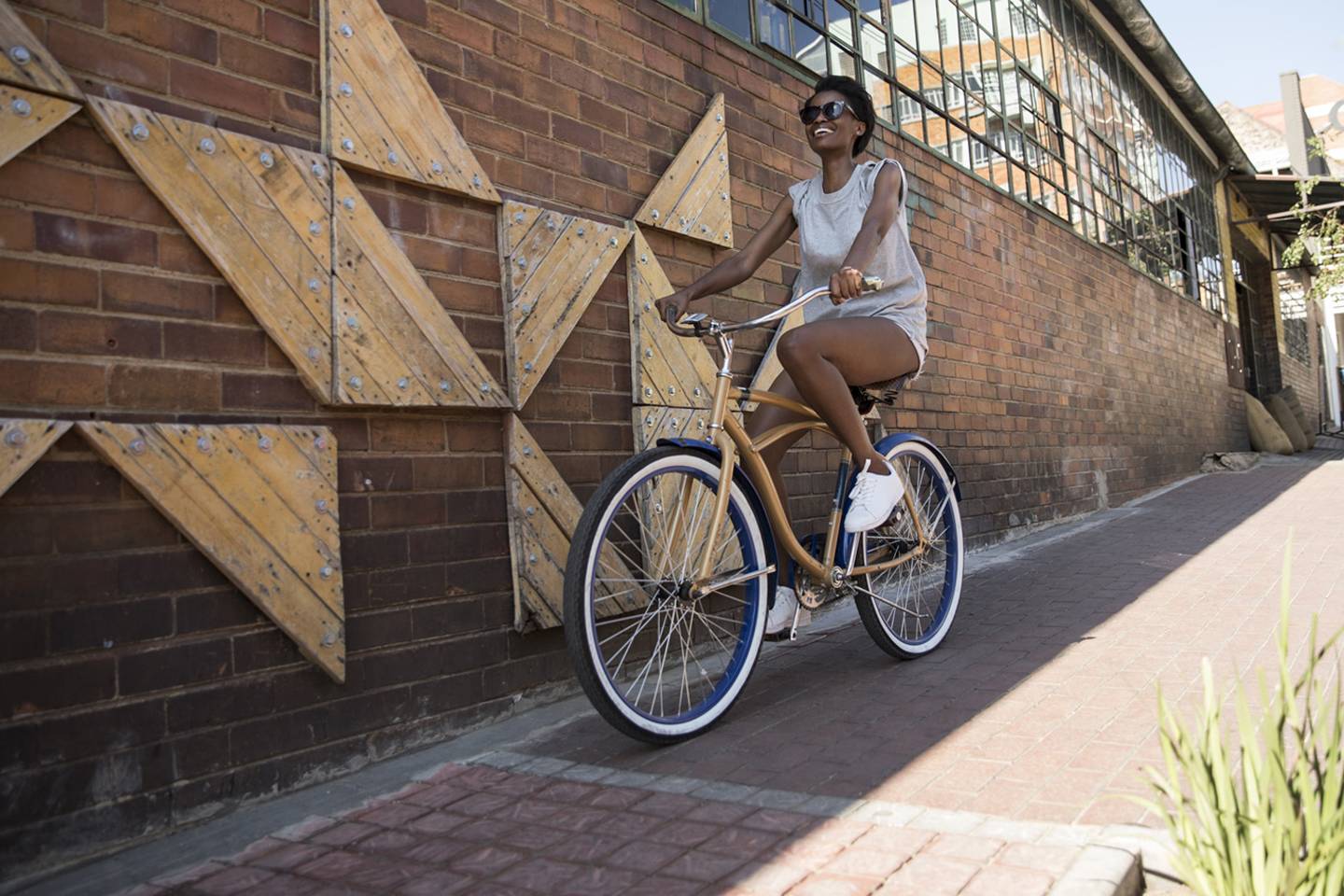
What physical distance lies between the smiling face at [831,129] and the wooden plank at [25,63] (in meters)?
Result: 2.40

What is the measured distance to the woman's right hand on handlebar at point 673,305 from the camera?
3.42 metres

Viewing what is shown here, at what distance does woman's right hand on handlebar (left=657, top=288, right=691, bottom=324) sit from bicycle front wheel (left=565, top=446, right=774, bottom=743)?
555 mm

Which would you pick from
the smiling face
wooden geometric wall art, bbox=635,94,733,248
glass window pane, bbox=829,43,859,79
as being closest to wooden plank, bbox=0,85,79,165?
wooden geometric wall art, bbox=635,94,733,248

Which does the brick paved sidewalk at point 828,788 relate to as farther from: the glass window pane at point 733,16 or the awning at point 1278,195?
the awning at point 1278,195

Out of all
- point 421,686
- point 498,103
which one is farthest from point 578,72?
point 421,686

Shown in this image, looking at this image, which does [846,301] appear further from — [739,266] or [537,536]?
[537,536]

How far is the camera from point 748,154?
17.0 ft

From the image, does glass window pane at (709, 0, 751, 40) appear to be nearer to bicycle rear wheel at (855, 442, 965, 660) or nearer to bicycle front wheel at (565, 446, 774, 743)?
bicycle rear wheel at (855, 442, 965, 660)

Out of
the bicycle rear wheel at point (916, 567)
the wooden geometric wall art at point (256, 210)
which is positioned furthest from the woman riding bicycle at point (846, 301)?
the wooden geometric wall art at point (256, 210)

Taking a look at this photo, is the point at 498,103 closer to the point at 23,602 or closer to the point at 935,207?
the point at 23,602

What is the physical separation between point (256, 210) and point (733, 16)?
10.7 feet

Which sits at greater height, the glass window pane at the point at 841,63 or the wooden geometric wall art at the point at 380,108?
the glass window pane at the point at 841,63

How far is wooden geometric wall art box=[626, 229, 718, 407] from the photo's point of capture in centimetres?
418

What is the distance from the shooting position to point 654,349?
4.27 meters
